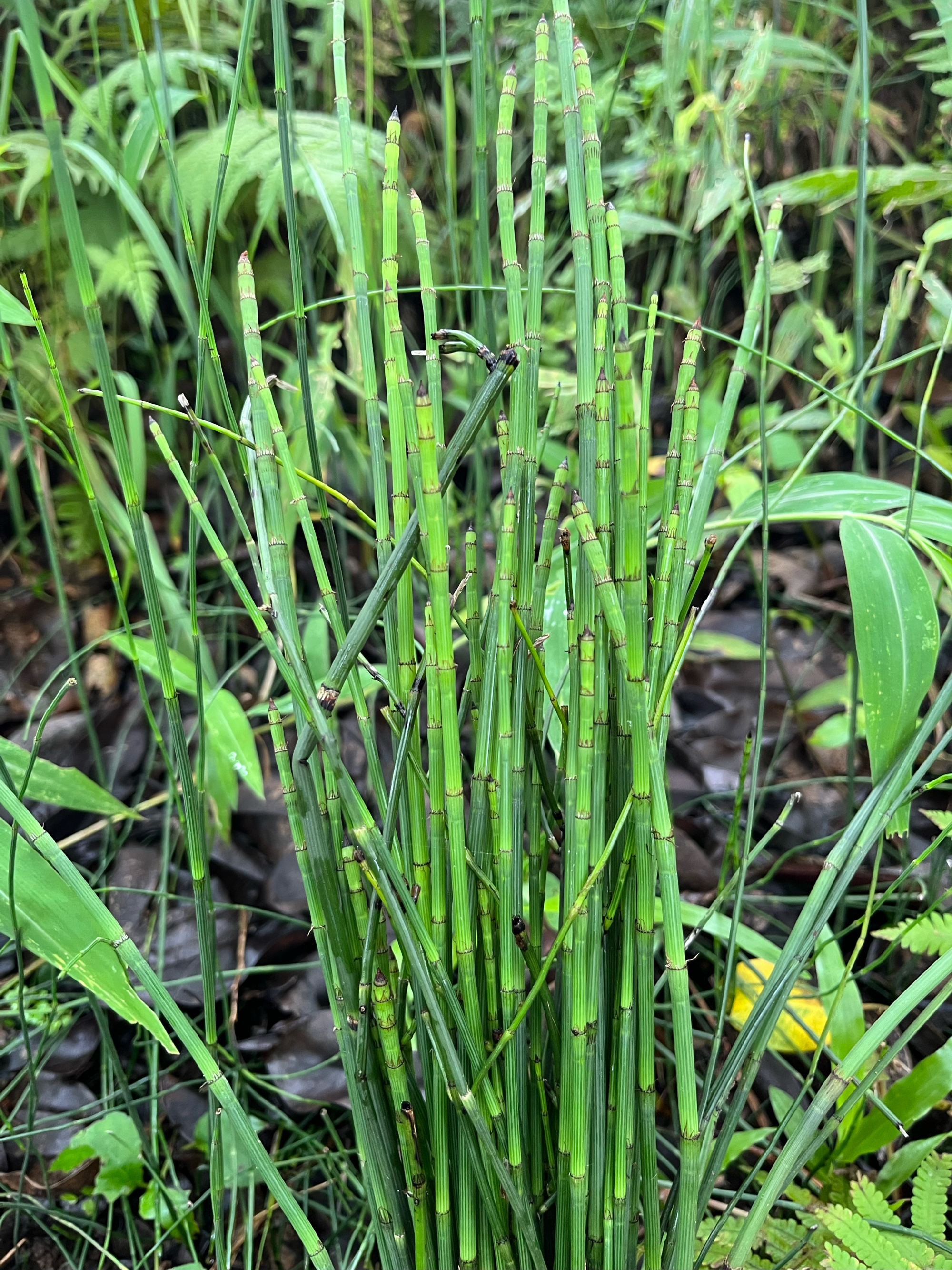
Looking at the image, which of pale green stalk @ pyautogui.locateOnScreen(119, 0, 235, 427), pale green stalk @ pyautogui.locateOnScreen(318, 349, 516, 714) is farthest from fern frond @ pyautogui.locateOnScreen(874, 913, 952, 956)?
pale green stalk @ pyautogui.locateOnScreen(119, 0, 235, 427)

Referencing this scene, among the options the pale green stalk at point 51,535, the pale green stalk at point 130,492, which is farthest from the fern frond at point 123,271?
the pale green stalk at point 130,492

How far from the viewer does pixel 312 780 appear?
386 mm

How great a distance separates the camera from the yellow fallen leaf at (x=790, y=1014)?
2.27 feet

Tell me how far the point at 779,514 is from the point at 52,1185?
0.80 meters

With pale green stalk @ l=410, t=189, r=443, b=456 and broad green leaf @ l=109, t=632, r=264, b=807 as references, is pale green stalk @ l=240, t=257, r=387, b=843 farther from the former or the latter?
broad green leaf @ l=109, t=632, r=264, b=807

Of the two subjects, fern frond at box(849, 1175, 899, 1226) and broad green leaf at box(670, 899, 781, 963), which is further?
broad green leaf at box(670, 899, 781, 963)

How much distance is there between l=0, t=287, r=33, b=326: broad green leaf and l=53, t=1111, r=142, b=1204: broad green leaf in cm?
61

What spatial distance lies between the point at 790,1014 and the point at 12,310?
2.38ft

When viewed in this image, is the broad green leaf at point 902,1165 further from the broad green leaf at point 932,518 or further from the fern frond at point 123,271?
the fern frond at point 123,271

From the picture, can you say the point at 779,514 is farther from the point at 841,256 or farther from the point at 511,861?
the point at 841,256

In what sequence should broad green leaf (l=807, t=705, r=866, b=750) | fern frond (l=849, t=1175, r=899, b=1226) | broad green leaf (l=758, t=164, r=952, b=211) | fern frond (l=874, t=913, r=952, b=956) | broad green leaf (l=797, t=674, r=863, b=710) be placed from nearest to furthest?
fern frond (l=849, t=1175, r=899, b=1226) → fern frond (l=874, t=913, r=952, b=956) → broad green leaf (l=758, t=164, r=952, b=211) → broad green leaf (l=807, t=705, r=866, b=750) → broad green leaf (l=797, t=674, r=863, b=710)

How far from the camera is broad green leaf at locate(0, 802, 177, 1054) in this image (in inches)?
16.6

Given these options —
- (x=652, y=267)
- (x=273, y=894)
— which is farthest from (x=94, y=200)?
(x=273, y=894)

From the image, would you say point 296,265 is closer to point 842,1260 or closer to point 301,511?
point 301,511
